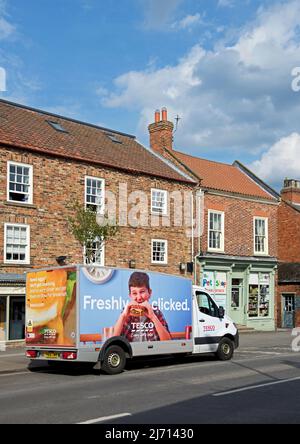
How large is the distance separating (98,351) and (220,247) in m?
17.1

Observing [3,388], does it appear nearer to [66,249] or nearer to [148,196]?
[66,249]

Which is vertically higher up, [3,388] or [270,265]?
[270,265]

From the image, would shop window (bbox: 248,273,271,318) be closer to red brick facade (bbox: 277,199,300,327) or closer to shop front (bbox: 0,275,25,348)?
red brick facade (bbox: 277,199,300,327)

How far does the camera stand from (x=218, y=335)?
59.2 ft

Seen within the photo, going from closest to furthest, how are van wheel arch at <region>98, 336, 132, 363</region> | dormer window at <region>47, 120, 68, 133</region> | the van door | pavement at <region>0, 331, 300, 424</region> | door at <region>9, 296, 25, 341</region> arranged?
pavement at <region>0, 331, 300, 424</region>
van wheel arch at <region>98, 336, 132, 363</region>
the van door
door at <region>9, 296, 25, 341</region>
dormer window at <region>47, 120, 68, 133</region>

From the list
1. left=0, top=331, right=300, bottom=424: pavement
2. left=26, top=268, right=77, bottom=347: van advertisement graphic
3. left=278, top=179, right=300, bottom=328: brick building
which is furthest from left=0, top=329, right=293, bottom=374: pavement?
left=278, top=179, right=300, bottom=328: brick building

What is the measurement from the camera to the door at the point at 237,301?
3191cm

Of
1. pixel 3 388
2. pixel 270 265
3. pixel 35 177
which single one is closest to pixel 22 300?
pixel 35 177

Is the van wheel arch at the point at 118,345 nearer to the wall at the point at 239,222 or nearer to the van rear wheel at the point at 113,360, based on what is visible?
the van rear wheel at the point at 113,360

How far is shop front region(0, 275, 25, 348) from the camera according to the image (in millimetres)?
21859

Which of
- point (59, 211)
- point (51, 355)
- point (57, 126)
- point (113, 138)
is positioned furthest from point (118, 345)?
point (113, 138)

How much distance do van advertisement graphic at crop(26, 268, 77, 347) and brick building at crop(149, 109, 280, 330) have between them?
14863 millimetres

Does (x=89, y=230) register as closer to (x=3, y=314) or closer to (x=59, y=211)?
(x=59, y=211)

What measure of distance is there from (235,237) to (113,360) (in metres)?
17.8
